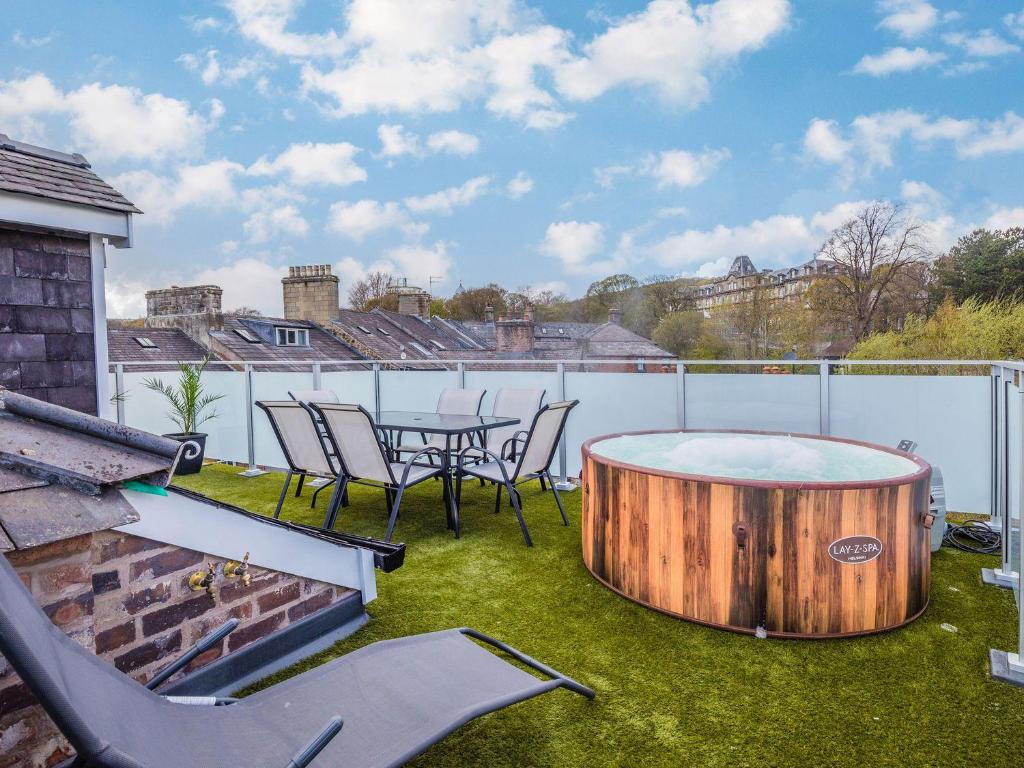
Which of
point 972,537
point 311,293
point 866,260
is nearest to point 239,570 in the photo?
point 972,537

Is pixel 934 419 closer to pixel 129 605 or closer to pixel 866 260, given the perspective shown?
pixel 129 605

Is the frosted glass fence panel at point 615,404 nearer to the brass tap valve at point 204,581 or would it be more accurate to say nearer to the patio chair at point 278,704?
the patio chair at point 278,704

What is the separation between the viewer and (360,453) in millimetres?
4105

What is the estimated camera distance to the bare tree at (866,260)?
23.0 metres

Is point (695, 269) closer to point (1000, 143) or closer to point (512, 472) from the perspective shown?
point (1000, 143)

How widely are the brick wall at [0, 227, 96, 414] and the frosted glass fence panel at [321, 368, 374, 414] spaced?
300 centimetres

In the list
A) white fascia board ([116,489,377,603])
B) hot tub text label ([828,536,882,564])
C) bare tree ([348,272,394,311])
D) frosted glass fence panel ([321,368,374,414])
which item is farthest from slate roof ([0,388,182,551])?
bare tree ([348,272,394,311])

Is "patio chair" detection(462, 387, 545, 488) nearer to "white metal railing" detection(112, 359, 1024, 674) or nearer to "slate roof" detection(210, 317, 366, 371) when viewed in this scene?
"white metal railing" detection(112, 359, 1024, 674)

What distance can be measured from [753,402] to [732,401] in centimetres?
16

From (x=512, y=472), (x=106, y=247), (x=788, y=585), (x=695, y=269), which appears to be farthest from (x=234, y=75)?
(x=788, y=585)

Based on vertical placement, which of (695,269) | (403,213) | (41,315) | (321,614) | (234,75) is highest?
(234,75)

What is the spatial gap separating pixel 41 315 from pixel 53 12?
16822 millimetres

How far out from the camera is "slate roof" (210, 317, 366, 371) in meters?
17.8

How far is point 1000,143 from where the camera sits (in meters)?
28.4
